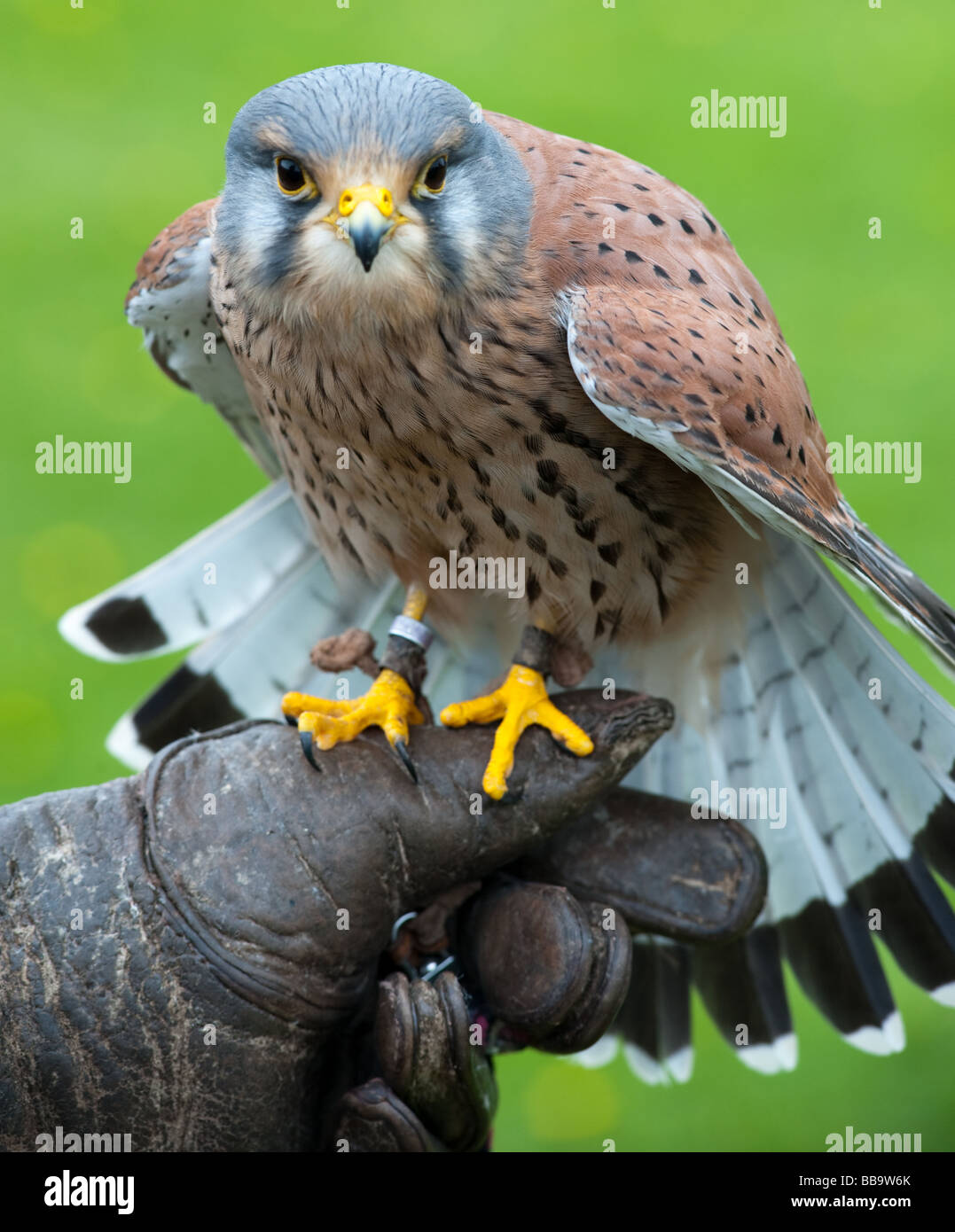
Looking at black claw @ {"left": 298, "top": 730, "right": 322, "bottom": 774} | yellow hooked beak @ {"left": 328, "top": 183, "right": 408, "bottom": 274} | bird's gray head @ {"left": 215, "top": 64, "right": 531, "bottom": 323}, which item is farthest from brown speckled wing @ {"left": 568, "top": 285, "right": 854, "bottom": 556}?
black claw @ {"left": 298, "top": 730, "right": 322, "bottom": 774}

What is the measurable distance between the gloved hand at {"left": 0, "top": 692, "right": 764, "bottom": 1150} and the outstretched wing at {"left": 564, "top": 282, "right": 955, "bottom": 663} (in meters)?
0.47

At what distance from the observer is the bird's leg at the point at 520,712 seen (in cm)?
252

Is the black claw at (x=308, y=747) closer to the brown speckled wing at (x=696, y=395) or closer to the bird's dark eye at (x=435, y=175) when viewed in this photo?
the brown speckled wing at (x=696, y=395)

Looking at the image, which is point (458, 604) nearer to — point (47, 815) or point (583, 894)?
point (583, 894)

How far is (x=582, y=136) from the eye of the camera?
19.9 feet

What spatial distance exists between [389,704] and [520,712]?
24 cm

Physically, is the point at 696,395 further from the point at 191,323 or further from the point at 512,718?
the point at 191,323

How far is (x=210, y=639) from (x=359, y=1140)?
3.88 feet

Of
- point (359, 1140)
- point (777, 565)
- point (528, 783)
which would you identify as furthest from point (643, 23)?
point (359, 1140)

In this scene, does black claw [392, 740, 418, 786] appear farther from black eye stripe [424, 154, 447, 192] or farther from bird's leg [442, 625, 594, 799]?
black eye stripe [424, 154, 447, 192]

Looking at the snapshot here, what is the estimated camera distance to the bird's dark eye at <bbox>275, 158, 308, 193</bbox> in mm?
2252

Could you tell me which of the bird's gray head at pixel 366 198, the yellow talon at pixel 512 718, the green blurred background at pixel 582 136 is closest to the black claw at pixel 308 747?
the yellow talon at pixel 512 718

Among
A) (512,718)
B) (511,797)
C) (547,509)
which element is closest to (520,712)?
(512,718)

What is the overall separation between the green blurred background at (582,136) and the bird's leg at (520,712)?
1615 mm
